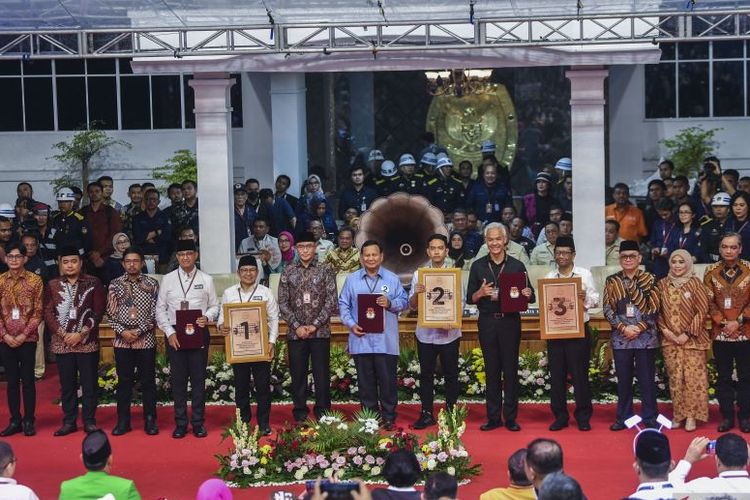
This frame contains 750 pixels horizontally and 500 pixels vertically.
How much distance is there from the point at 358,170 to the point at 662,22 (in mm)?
5740

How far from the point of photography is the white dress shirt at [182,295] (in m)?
13.2

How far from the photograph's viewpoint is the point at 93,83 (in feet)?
79.7

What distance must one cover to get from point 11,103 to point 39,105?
495 millimetres

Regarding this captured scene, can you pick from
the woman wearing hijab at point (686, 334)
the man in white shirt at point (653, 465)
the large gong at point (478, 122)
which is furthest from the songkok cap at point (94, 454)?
the large gong at point (478, 122)

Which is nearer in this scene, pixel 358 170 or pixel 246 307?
pixel 246 307

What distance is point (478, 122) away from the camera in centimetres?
2473

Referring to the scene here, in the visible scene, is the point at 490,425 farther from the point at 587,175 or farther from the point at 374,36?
the point at 374,36

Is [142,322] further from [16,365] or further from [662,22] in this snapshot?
[662,22]

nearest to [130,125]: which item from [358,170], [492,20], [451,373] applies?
[358,170]


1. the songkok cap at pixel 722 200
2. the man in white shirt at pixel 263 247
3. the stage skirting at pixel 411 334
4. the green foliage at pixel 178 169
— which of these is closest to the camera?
the stage skirting at pixel 411 334

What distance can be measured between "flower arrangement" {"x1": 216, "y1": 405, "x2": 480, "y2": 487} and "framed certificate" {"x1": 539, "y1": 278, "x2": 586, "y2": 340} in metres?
1.65

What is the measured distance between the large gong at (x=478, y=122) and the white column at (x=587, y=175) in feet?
26.5

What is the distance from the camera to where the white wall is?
2308 centimetres

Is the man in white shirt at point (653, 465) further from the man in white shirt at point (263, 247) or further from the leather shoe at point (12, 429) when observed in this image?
the man in white shirt at point (263, 247)
